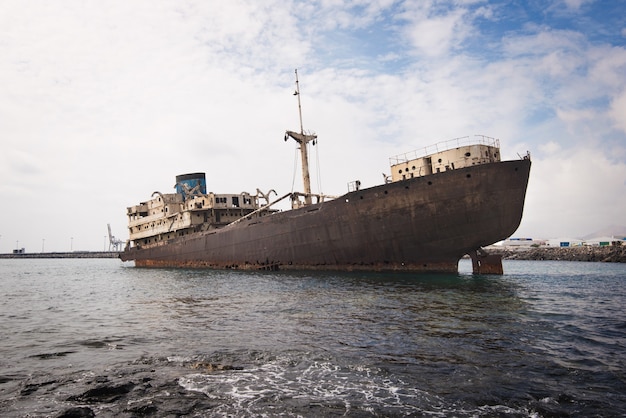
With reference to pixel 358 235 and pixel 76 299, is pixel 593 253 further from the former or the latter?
pixel 76 299

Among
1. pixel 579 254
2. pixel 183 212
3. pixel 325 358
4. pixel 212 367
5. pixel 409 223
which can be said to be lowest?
pixel 579 254

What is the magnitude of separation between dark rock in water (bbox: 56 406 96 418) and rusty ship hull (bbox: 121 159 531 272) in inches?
684

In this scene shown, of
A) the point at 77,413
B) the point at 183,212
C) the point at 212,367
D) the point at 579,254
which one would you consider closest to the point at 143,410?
the point at 77,413

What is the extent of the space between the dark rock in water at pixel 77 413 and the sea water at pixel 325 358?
0.03 metres

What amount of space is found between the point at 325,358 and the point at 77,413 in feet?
12.2

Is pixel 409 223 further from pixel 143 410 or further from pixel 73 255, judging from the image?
pixel 73 255

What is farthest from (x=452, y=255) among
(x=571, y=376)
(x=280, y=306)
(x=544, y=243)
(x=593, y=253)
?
(x=544, y=243)

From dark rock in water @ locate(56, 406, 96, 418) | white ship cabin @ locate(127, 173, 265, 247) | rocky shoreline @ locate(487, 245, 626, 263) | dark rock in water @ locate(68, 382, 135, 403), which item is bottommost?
rocky shoreline @ locate(487, 245, 626, 263)

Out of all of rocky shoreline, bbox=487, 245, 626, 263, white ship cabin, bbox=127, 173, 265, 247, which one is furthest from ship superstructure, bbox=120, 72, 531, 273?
rocky shoreline, bbox=487, 245, 626, 263

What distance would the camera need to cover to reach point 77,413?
4523mm

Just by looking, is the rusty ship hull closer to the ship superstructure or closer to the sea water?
the ship superstructure

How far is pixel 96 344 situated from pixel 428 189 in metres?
15.7

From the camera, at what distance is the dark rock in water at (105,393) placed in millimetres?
5059

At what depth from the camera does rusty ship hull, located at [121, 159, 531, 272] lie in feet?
62.0
